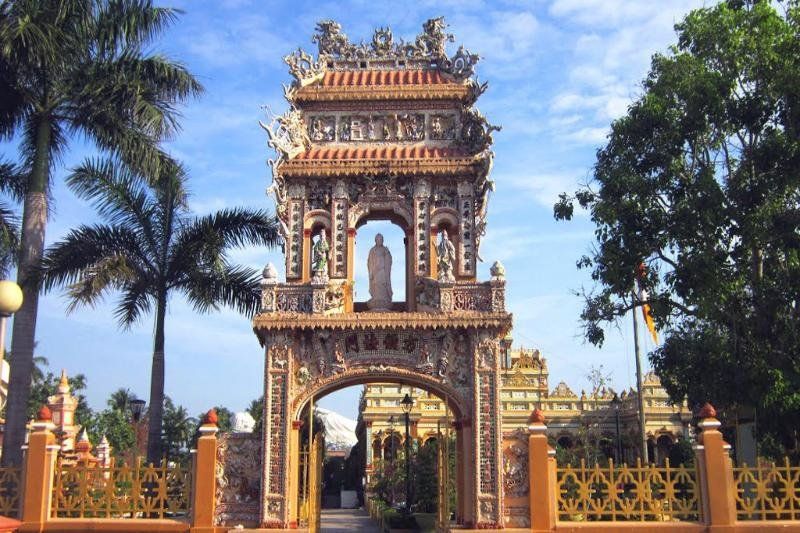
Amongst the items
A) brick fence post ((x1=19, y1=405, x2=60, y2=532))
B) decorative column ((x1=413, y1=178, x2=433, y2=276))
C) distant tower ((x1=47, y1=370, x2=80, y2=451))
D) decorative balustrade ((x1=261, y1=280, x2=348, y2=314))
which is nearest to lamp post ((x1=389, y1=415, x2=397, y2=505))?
distant tower ((x1=47, y1=370, x2=80, y2=451))

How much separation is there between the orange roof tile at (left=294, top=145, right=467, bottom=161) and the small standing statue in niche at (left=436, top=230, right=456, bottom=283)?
1.80 m

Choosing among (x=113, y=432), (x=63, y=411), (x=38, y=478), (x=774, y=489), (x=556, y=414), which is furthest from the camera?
(x=113, y=432)

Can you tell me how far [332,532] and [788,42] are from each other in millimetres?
16394

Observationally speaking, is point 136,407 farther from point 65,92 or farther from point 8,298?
point 8,298

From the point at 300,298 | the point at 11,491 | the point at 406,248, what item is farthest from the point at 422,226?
the point at 11,491

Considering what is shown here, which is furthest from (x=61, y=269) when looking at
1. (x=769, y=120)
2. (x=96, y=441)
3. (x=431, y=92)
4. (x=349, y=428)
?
(x=349, y=428)

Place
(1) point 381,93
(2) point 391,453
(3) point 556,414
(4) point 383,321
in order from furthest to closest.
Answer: (3) point 556,414 → (2) point 391,453 → (1) point 381,93 → (4) point 383,321

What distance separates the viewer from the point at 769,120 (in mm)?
15438

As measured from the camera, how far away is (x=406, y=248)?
16156 millimetres

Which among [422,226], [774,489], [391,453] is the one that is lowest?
[774,489]

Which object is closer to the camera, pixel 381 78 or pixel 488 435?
pixel 488 435

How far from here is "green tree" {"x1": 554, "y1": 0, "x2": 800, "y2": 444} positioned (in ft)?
48.3

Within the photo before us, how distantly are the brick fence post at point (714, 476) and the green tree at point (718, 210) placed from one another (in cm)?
164

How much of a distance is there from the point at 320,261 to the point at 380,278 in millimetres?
1470
